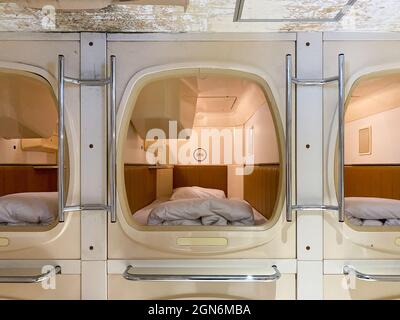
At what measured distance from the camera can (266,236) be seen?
1.30 meters

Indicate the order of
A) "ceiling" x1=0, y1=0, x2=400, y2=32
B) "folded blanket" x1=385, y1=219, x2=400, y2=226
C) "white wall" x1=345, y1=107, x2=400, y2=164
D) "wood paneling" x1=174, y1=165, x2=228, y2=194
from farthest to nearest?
"wood paneling" x1=174, y1=165, x2=228, y2=194, "white wall" x1=345, y1=107, x2=400, y2=164, "folded blanket" x1=385, y1=219, x2=400, y2=226, "ceiling" x1=0, y1=0, x2=400, y2=32

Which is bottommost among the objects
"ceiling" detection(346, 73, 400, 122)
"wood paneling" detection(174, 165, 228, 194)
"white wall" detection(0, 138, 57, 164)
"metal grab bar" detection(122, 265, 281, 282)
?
"metal grab bar" detection(122, 265, 281, 282)

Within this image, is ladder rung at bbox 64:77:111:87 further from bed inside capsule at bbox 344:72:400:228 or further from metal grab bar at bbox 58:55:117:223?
bed inside capsule at bbox 344:72:400:228

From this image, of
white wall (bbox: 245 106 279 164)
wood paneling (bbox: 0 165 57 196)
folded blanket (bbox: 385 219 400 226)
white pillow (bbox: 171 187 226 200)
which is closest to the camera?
folded blanket (bbox: 385 219 400 226)

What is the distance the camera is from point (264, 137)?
1846mm

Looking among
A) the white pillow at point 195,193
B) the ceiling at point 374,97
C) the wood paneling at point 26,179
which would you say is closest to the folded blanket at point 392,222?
the ceiling at point 374,97

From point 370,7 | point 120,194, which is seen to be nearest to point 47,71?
point 120,194

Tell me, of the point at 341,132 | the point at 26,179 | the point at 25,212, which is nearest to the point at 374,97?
the point at 341,132

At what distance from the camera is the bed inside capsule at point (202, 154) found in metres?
1.41

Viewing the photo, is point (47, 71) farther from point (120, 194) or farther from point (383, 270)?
point (383, 270)

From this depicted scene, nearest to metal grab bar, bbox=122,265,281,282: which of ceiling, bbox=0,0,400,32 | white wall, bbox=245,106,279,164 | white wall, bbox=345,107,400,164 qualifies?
white wall, bbox=245,106,279,164

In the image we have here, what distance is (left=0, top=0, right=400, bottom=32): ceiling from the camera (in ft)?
3.59

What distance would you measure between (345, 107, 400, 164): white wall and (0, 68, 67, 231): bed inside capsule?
2272 mm
